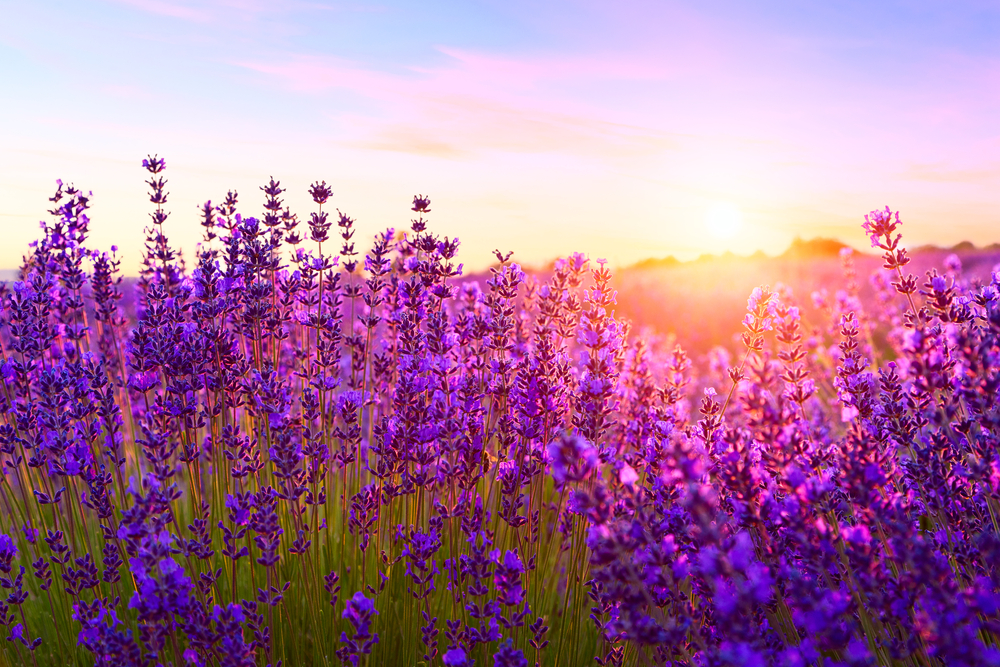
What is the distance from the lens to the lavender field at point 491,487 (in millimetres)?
1939

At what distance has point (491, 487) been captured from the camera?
3.44m

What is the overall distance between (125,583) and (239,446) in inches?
45.1

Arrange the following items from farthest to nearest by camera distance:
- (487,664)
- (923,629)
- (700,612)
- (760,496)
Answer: (487,664) → (700,612) → (760,496) → (923,629)

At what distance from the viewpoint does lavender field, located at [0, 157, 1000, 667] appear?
194 centimetres

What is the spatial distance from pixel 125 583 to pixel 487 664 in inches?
81.6

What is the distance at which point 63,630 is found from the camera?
348 cm

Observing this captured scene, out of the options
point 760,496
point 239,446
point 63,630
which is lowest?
point 63,630

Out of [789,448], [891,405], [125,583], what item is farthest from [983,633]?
[125,583]

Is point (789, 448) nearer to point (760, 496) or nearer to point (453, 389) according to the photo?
point (760, 496)

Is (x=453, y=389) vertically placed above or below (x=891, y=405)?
below

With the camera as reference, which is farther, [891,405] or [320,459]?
[320,459]

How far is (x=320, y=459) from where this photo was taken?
118 inches

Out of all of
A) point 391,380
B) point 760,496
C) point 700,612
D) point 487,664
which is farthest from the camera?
point 391,380

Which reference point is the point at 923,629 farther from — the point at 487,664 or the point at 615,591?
the point at 487,664
